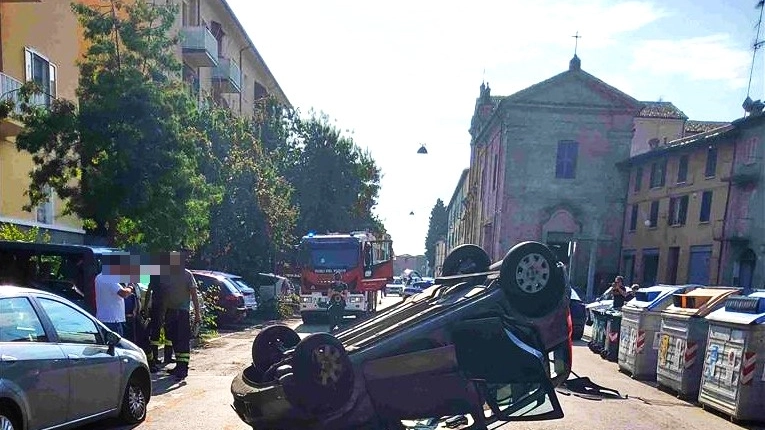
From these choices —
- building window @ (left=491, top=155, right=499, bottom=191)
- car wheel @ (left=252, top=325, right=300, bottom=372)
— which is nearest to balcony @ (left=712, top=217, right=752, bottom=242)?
building window @ (left=491, top=155, right=499, bottom=191)

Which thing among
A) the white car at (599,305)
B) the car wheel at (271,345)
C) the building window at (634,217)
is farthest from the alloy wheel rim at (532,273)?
the building window at (634,217)

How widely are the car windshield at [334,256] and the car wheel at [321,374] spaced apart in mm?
12653

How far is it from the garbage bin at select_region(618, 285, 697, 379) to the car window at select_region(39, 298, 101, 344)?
9176 mm

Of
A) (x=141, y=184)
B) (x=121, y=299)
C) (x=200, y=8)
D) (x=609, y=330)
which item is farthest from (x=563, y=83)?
(x=121, y=299)

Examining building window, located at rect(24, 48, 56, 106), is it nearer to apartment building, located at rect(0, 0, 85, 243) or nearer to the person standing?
apartment building, located at rect(0, 0, 85, 243)

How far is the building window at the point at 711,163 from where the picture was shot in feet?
92.4

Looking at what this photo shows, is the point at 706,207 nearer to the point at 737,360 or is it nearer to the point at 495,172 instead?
the point at 495,172

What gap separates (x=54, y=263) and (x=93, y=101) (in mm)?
4368

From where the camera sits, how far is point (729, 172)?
2686cm

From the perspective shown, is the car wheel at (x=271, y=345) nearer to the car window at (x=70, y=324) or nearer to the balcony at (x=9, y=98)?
the car window at (x=70, y=324)

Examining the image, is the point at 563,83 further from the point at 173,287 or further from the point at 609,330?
the point at 173,287

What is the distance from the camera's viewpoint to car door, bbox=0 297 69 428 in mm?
4480

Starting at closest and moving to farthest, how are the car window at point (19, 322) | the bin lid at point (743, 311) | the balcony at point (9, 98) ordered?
1. the car window at point (19, 322)
2. the bin lid at point (743, 311)
3. the balcony at point (9, 98)

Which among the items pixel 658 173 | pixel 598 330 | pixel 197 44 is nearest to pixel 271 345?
pixel 598 330
